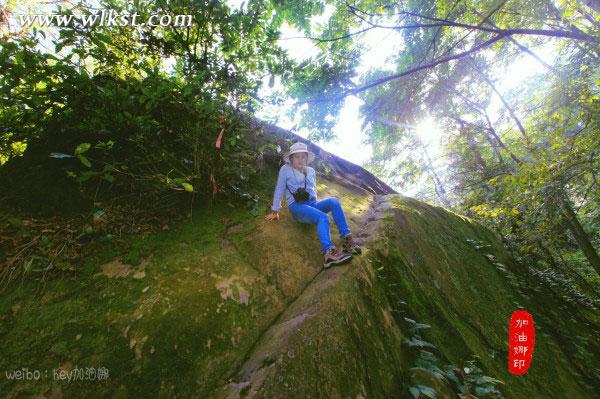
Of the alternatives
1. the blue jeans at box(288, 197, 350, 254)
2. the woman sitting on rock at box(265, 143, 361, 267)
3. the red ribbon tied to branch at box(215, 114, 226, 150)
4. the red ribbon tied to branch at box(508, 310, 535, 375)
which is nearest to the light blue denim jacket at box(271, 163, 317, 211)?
the woman sitting on rock at box(265, 143, 361, 267)

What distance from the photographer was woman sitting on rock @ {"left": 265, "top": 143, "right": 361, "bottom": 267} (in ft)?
13.0

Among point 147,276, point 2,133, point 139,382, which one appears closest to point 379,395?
point 139,382

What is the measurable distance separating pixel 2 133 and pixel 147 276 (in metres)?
2.77

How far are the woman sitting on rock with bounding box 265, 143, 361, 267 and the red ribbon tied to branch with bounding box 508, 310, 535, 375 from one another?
2.84 meters

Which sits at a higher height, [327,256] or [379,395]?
[327,256]

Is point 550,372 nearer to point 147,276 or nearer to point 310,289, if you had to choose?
point 310,289

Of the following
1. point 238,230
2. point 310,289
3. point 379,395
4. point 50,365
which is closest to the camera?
point 50,365

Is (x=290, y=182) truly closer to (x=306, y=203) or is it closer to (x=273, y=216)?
(x=306, y=203)

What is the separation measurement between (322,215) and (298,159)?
1155mm

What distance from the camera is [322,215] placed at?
164 inches

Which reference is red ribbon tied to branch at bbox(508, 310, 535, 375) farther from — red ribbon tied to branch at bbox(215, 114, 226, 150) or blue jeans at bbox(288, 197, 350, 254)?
red ribbon tied to branch at bbox(215, 114, 226, 150)

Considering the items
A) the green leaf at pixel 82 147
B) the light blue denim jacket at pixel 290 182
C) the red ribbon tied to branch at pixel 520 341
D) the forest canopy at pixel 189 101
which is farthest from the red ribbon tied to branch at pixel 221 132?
the red ribbon tied to branch at pixel 520 341

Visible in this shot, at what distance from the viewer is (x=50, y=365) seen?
7.11 feet

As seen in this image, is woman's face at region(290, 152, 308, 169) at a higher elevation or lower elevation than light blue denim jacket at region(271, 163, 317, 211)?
higher
